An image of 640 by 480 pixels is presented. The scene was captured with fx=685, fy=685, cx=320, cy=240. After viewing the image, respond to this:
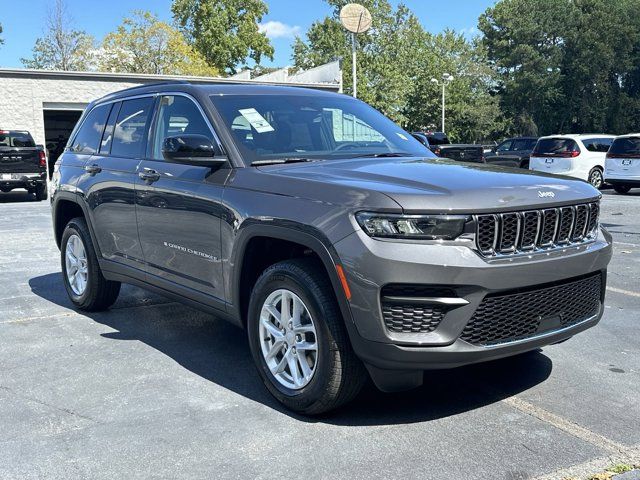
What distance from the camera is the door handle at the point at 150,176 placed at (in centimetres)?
478

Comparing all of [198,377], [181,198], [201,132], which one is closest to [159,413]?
[198,377]

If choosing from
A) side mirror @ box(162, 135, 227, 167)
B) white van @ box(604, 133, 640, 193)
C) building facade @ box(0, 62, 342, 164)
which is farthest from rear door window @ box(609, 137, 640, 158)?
side mirror @ box(162, 135, 227, 167)

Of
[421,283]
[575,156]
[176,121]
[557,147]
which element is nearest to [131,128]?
[176,121]

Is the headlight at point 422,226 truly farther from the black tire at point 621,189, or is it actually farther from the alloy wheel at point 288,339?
the black tire at point 621,189

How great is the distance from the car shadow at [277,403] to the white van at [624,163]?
15.4 metres

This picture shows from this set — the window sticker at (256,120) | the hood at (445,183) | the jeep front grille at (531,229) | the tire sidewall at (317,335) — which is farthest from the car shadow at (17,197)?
the jeep front grille at (531,229)

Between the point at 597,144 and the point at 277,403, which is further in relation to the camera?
the point at 597,144

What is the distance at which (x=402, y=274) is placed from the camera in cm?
313

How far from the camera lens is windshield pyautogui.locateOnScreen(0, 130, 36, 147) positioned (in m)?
19.1

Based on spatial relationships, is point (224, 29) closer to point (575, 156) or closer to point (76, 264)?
point (575, 156)

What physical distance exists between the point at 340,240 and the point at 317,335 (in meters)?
0.52

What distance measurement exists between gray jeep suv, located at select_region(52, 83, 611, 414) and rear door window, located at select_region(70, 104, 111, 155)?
2.60ft

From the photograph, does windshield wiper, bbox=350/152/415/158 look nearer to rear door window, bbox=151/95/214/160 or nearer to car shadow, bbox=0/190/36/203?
rear door window, bbox=151/95/214/160

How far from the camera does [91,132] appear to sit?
6121 millimetres
